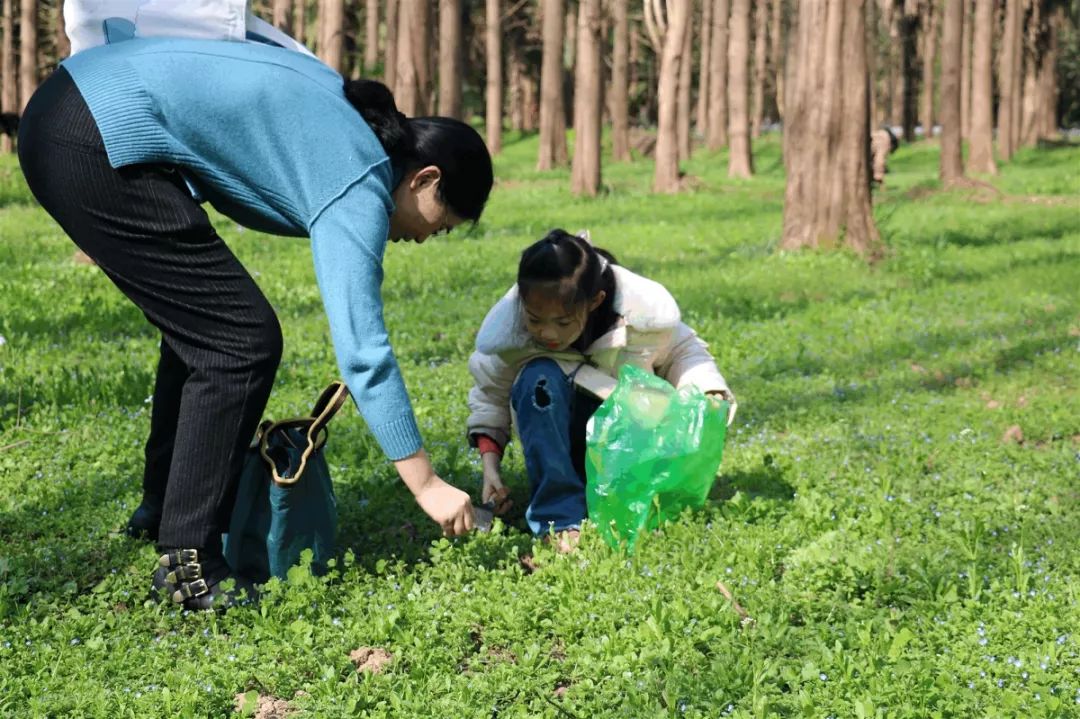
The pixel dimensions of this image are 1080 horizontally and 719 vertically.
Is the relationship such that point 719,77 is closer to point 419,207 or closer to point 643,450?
point 643,450

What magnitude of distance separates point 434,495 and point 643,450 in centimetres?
99

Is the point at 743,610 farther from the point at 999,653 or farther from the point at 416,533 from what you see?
the point at 416,533

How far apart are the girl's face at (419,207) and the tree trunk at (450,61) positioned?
50.8 ft

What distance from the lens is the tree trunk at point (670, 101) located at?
19000 mm

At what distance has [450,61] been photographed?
20.9 m

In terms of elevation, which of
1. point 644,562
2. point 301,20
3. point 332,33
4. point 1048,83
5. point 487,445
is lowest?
point 644,562

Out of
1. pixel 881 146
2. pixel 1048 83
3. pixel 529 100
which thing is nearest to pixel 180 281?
pixel 881 146

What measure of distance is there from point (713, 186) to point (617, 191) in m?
2.65

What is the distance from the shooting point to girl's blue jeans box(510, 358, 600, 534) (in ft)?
12.9

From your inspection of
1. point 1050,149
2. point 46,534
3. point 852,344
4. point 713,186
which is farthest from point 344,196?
point 1050,149

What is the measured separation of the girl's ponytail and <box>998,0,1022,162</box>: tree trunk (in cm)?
2716

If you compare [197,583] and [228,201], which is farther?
[197,583]

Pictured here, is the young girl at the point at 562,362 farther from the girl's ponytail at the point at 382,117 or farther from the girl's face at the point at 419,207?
the girl's ponytail at the point at 382,117

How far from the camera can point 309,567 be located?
11.2 ft
